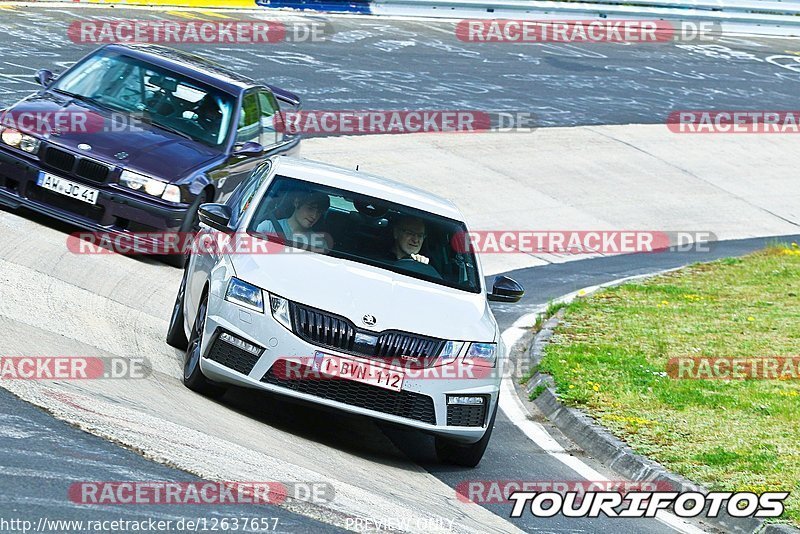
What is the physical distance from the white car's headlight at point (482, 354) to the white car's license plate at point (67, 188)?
4.58 metres

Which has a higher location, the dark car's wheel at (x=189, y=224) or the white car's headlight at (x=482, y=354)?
the white car's headlight at (x=482, y=354)

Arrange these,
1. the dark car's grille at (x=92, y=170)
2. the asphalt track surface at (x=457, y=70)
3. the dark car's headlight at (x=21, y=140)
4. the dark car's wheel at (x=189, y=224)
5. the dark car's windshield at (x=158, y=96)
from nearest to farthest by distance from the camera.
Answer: the dark car's grille at (x=92, y=170) < the dark car's headlight at (x=21, y=140) < the dark car's wheel at (x=189, y=224) < the dark car's windshield at (x=158, y=96) < the asphalt track surface at (x=457, y=70)

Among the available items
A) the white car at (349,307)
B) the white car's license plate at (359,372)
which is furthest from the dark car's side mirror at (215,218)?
the white car's license plate at (359,372)

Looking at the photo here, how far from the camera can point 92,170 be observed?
37.7ft

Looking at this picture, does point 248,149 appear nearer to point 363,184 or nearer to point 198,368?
point 363,184

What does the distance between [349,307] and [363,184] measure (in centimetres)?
163

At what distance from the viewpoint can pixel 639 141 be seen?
24.5 metres

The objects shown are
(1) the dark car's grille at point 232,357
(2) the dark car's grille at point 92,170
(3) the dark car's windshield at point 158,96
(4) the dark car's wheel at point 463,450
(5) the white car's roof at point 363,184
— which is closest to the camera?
(1) the dark car's grille at point 232,357

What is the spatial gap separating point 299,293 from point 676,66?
25921mm

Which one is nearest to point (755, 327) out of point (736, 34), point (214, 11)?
point (214, 11)

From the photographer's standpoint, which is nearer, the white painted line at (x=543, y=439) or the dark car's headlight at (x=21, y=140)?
the white painted line at (x=543, y=439)

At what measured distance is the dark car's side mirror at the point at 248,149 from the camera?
12.4 meters

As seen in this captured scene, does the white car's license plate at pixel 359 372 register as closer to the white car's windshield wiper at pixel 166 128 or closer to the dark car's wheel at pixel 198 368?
the dark car's wheel at pixel 198 368

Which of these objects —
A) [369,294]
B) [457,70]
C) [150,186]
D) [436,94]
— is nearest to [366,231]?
[369,294]
